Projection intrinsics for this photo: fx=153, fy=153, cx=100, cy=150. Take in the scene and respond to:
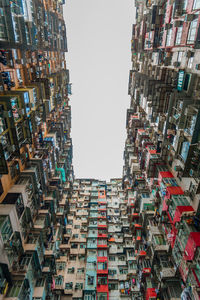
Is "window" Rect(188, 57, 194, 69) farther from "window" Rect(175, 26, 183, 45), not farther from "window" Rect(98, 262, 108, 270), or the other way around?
"window" Rect(98, 262, 108, 270)

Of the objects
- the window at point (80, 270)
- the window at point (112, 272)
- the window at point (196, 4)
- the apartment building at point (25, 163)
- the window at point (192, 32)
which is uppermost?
the window at point (196, 4)

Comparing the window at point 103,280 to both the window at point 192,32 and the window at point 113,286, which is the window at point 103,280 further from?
the window at point 192,32

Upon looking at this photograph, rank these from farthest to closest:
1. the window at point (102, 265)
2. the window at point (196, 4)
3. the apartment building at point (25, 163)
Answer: the window at point (102, 265)
the apartment building at point (25, 163)
the window at point (196, 4)

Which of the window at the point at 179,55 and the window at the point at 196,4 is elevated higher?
the window at the point at 196,4

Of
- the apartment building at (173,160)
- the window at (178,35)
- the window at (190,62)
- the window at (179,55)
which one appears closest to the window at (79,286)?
the apartment building at (173,160)

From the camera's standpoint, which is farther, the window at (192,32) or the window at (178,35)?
the window at (178,35)

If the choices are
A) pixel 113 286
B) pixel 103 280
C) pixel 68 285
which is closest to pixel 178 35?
pixel 103 280

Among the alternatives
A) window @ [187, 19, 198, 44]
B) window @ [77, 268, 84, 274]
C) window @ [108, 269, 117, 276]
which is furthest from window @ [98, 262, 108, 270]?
window @ [187, 19, 198, 44]
